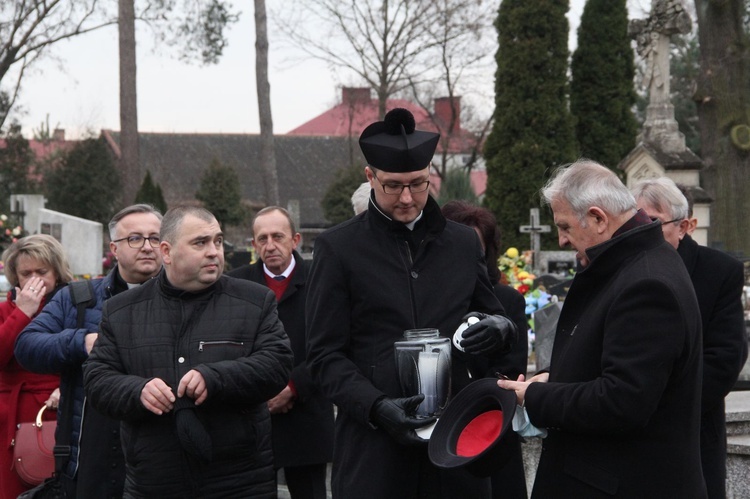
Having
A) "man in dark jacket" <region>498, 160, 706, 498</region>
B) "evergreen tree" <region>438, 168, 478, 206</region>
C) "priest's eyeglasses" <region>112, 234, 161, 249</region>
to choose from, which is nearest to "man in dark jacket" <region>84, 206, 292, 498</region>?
"priest's eyeglasses" <region>112, 234, 161, 249</region>

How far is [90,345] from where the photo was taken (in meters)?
4.36

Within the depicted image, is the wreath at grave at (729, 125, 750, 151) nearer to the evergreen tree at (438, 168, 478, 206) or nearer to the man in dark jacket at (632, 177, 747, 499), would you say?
the evergreen tree at (438, 168, 478, 206)

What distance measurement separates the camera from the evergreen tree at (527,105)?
2278cm

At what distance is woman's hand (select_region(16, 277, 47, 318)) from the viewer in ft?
16.1

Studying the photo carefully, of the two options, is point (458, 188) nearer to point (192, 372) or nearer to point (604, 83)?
point (604, 83)

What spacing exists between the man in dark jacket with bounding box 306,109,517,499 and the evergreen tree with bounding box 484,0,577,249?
62.9 feet

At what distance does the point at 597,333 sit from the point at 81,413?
2617mm

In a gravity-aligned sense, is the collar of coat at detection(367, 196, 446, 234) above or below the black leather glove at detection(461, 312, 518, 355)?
above

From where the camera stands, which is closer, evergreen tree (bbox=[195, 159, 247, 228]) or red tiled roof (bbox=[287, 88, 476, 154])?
red tiled roof (bbox=[287, 88, 476, 154])

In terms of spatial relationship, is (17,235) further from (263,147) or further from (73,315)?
(73,315)

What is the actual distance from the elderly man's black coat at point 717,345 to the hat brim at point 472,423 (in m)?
1.03

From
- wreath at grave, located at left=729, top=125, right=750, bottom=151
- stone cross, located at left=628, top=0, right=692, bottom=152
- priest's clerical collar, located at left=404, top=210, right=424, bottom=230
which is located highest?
stone cross, located at left=628, top=0, right=692, bottom=152

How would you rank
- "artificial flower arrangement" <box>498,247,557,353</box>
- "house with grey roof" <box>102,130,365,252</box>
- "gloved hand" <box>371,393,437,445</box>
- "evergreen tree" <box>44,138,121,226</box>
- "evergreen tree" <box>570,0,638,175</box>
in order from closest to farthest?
"gloved hand" <box>371,393,437,445</box>, "artificial flower arrangement" <box>498,247,557,353</box>, "evergreen tree" <box>570,0,638,175</box>, "evergreen tree" <box>44,138,121,226</box>, "house with grey roof" <box>102,130,365,252</box>

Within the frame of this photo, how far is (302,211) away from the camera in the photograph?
52125mm
